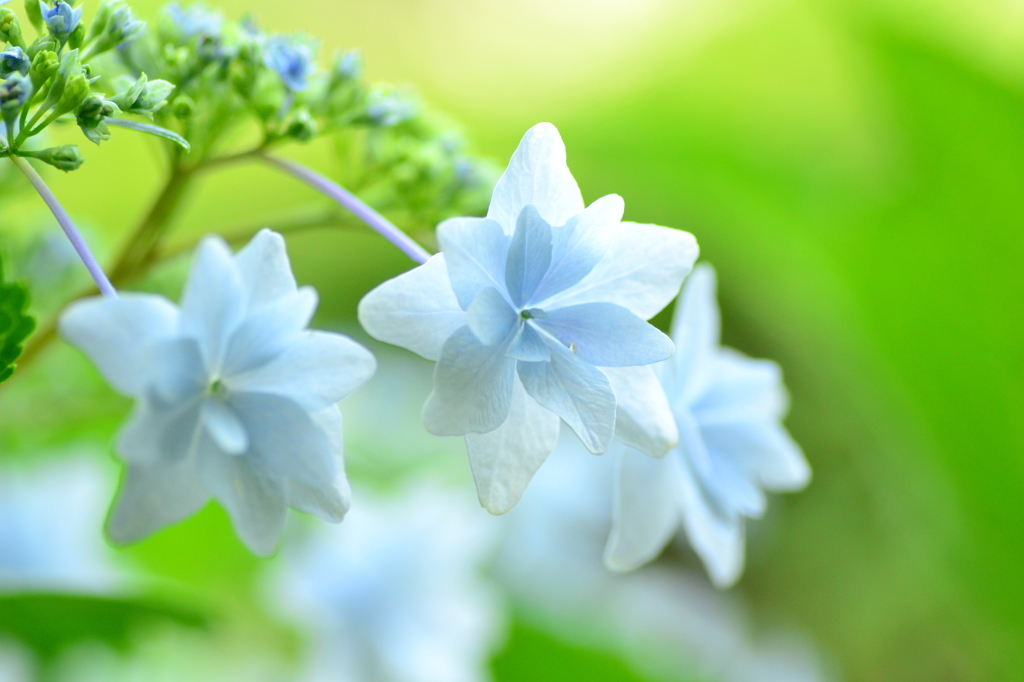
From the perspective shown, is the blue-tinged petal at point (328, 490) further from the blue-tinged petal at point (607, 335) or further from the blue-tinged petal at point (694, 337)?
the blue-tinged petal at point (694, 337)

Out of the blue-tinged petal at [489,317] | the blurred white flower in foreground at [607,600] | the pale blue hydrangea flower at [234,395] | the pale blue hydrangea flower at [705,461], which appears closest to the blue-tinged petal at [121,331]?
the pale blue hydrangea flower at [234,395]

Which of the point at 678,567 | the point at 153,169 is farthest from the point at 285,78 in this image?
the point at 153,169

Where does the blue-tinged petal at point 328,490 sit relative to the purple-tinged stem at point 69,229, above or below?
below

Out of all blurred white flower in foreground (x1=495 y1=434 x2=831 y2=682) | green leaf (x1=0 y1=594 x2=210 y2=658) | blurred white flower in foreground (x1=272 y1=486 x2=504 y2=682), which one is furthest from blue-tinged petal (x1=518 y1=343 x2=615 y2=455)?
blurred white flower in foreground (x1=495 y1=434 x2=831 y2=682)


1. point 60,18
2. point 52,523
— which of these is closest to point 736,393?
point 60,18

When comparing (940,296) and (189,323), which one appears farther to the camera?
(940,296)

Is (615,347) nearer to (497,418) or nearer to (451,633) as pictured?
(497,418)

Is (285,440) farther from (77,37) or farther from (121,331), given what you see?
(77,37)

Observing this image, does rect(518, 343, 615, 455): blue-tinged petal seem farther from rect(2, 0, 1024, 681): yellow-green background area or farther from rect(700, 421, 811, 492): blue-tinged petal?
rect(2, 0, 1024, 681): yellow-green background area
